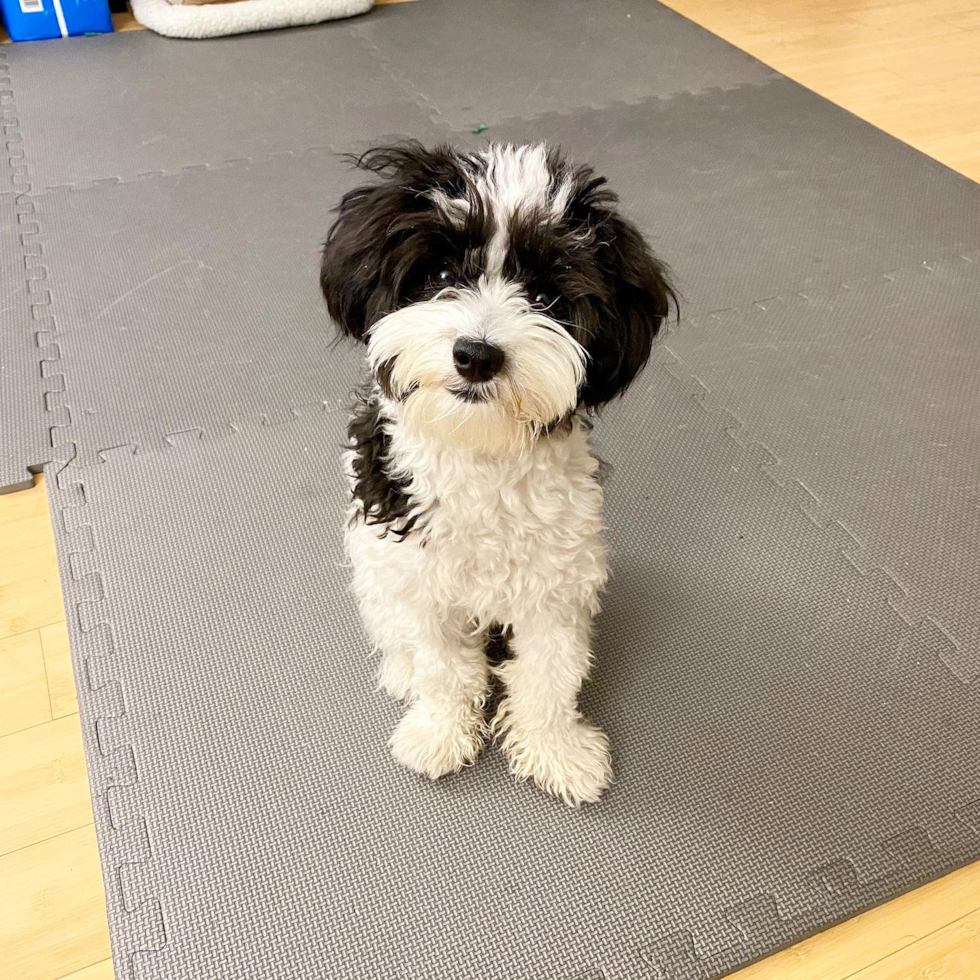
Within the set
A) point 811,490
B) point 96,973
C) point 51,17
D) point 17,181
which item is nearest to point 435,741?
point 96,973

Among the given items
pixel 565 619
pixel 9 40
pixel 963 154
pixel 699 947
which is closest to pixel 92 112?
pixel 9 40

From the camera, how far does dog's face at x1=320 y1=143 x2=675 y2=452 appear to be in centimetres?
105

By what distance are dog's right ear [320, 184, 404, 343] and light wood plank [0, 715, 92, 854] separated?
94 cm

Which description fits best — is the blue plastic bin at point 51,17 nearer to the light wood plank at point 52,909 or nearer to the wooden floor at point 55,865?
the wooden floor at point 55,865

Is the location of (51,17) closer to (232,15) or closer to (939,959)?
(232,15)

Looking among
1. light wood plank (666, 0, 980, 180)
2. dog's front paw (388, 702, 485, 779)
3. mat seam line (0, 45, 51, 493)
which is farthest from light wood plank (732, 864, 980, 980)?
light wood plank (666, 0, 980, 180)

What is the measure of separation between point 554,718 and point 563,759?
7cm

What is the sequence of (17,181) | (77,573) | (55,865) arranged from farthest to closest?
(17,181) < (77,573) < (55,865)

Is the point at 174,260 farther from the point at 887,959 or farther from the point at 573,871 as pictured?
the point at 887,959

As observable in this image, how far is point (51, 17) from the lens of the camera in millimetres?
3975

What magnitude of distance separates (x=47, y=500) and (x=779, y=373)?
183 centimetres

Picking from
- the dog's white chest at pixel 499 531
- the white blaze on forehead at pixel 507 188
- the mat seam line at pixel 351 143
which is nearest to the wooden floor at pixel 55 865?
the dog's white chest at pixel 499 531

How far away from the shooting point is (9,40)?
4.03m

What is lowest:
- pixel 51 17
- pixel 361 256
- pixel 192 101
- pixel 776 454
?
pixel 776 454
